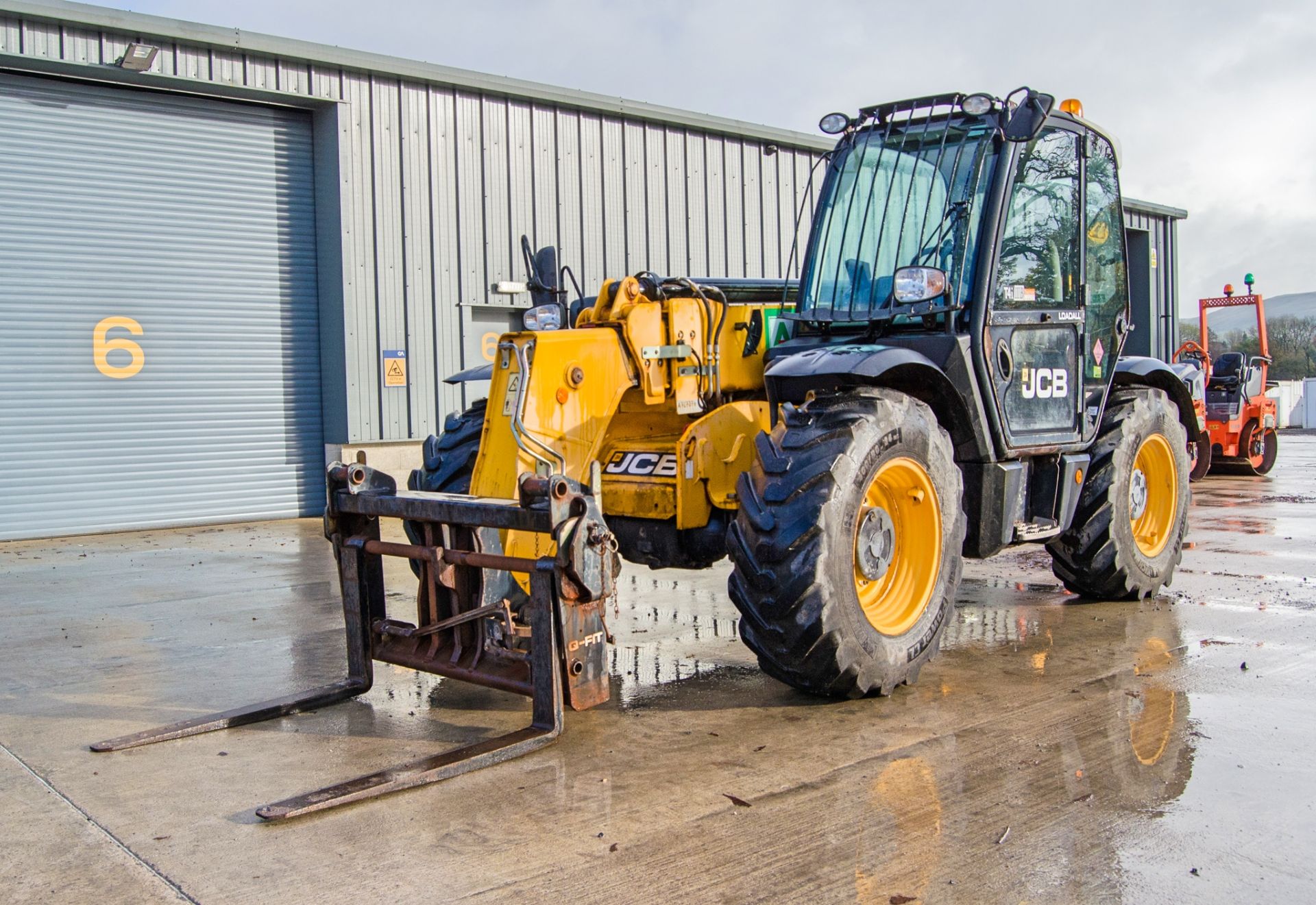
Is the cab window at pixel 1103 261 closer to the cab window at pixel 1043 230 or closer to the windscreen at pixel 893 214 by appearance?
the cab window at pixel 1043 230

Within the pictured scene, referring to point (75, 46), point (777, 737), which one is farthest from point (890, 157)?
point (75, 46)

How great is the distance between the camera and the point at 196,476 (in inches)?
A: 560

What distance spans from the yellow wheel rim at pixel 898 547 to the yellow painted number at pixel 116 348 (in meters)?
10.8

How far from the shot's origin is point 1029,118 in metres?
5.96

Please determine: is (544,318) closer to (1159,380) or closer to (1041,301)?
(1041,301)

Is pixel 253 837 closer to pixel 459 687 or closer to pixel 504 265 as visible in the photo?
pixel 459 687

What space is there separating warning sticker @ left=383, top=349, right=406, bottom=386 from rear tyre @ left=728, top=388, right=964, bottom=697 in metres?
10.3

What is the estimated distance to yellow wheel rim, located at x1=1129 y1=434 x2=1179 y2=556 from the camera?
781cm

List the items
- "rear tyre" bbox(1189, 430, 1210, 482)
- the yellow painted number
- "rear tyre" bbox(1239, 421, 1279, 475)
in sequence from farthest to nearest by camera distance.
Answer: "rear tyre" bbox(1239, 421, 1279, 475), "rear tyre" bbox(1189, 430, 1210, 482), the yellow painted number

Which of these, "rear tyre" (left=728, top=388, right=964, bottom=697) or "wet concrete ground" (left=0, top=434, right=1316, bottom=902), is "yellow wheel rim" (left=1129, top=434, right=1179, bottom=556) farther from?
"rear tyre" (left=728, top=388, right=964, bottom=697)

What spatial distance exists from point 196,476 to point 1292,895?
13.1m

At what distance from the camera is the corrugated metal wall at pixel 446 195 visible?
47.0ft

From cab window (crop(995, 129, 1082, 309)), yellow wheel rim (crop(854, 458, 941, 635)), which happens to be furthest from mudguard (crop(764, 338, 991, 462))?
cab window (crop(995, 129, 1082, 309))

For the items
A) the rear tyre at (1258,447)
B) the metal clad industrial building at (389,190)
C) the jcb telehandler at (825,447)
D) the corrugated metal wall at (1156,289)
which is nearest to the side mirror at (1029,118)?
the jcb telehandler at (825,447)
